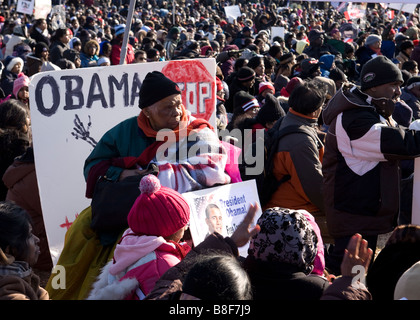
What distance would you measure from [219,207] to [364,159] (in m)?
1.09

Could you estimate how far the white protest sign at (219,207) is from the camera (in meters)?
3.18

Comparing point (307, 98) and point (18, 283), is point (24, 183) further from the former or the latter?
point (18, 283)

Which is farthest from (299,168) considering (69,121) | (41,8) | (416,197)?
(41,8)

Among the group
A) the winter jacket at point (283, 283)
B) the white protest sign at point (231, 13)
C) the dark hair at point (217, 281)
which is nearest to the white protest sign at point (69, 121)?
the winter jacket at point (283, 283)

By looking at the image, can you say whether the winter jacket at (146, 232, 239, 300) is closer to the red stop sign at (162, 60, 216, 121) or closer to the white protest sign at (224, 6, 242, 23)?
the red stop sign at (162, 60, 216, 121)

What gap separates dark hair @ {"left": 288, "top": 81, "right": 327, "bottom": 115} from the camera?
172 inches

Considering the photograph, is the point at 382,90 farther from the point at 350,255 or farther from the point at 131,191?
the point at 350,255

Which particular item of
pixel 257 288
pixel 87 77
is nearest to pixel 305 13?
pixel 87 77

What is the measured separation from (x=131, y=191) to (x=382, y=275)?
1.25 metres

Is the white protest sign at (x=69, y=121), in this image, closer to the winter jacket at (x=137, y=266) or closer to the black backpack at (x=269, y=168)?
the black backpack at (x=269, y=168)

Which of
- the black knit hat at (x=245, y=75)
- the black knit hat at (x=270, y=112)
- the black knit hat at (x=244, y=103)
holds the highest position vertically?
the black knit hat at (x=270, y=112)

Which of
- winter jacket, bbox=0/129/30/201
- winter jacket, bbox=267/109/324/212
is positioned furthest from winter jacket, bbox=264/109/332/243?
winter jacket, bbox=0/129/30/201

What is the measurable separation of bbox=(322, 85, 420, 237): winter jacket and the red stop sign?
1.10 m

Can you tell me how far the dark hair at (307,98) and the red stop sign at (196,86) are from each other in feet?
2.33
